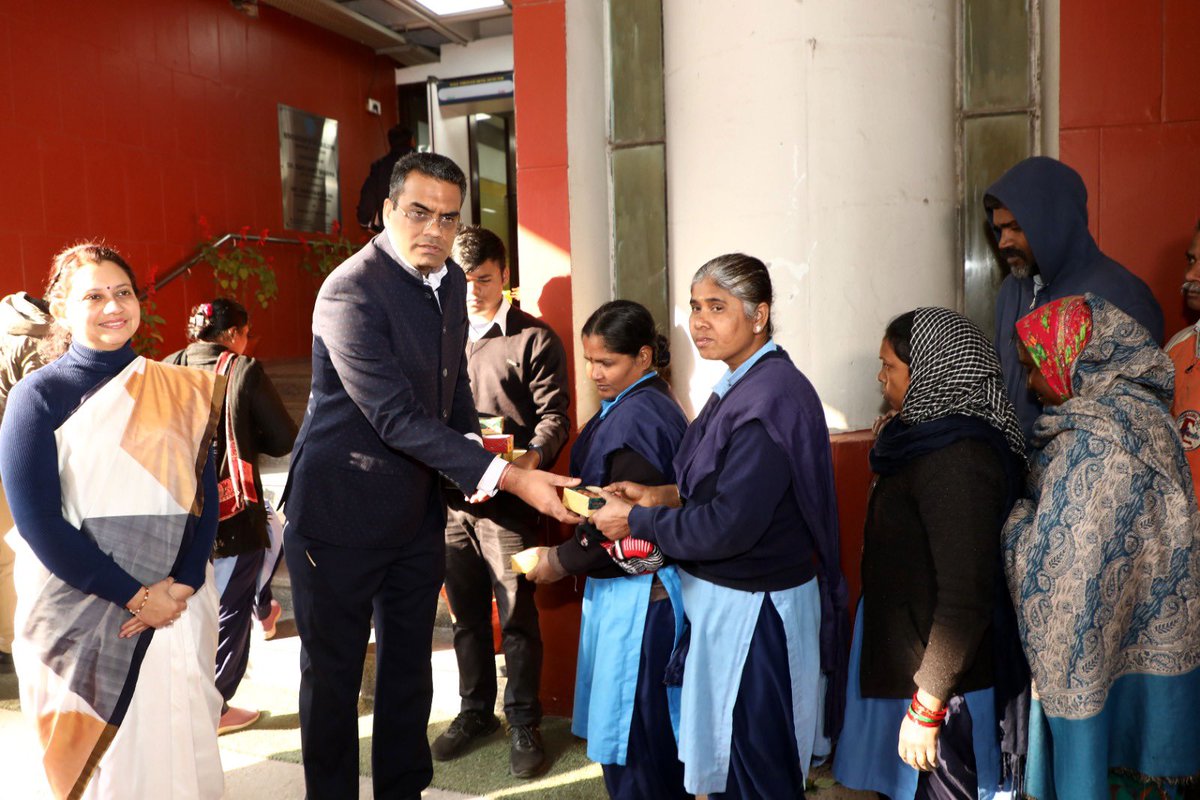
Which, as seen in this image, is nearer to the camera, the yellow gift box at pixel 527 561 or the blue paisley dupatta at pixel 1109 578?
the blue paisley dupatta at pixel 1109 578

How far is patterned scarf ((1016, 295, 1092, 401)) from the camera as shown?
6.16 feet

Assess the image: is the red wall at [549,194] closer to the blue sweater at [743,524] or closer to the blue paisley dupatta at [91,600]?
the blue sweater at [743,524]

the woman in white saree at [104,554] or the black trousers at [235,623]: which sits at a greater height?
the woman in white saree at [104,554]

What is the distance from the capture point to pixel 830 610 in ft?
6.87

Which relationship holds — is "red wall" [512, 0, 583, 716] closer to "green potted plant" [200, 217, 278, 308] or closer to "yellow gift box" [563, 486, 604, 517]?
"yellow gift box" [563, 486, 604, 517]

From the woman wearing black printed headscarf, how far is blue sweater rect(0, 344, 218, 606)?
177cm

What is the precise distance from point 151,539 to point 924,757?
1.86 m

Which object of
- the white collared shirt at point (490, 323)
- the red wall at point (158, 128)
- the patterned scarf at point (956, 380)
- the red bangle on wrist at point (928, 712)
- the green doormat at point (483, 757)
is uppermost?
the red wall at point (158, 128)

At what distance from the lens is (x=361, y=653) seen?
2.31m

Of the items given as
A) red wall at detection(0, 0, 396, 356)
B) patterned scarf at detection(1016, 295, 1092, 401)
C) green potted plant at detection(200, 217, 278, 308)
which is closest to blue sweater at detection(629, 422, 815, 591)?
patterned scarf at detection(1016, 295, 1092, 401)

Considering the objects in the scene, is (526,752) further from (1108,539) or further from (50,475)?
(1108,539)

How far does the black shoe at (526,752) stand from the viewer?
2.88 meters

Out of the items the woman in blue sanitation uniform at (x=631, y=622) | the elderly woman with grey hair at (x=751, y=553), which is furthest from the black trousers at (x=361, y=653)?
the elderly woman with grey hair at (x=751, y=553)

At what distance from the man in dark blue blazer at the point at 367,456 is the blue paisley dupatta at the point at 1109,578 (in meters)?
1.10
